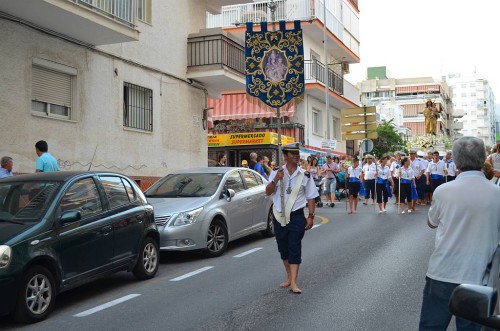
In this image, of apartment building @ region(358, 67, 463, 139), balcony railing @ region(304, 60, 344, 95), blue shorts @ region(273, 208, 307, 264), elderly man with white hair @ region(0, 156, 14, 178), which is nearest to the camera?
blue shorts @ region(273, 208, 307, 264)

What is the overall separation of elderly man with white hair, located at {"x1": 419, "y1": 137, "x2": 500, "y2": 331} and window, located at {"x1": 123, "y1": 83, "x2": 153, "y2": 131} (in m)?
12.6

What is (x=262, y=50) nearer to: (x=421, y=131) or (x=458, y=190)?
(x=458, y=190)

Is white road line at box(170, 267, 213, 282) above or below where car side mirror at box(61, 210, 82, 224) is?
below

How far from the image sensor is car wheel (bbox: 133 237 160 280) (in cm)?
796

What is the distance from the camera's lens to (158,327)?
5707mm

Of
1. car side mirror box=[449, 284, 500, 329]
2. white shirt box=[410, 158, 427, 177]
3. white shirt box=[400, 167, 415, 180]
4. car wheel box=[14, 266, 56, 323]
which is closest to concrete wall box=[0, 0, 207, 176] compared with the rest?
car wheel box=[14, 266, 56, 323]

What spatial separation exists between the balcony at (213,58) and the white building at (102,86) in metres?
0.28

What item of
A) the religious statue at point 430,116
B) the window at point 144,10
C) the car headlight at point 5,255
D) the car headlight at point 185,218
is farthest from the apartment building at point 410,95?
the car headlight at point 5,255

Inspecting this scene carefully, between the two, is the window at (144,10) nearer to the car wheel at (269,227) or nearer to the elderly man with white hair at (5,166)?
the elderly man with white hair at (5,166)

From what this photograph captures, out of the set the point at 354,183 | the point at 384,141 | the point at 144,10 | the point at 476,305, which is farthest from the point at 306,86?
the point at 476,305

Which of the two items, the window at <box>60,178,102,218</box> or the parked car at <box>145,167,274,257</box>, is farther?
the parked car at <box>145,167,274,257</box>

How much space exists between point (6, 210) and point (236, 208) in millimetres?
4835

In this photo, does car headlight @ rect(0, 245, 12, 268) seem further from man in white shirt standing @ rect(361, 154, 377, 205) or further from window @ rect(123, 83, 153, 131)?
man in white shirt standing @ rect(361, 154, 377, 205)

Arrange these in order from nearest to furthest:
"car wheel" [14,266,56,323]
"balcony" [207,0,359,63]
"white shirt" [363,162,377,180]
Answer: "car wheel" [14,266,56,323], "white shirt" [363,162,377,180], "balcony" [207,0,359,63]
